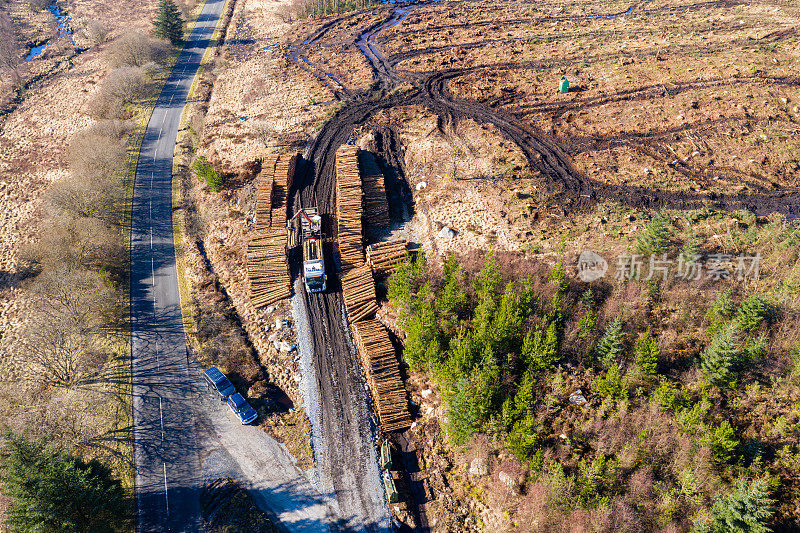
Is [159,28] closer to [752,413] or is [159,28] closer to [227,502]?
[227,502]

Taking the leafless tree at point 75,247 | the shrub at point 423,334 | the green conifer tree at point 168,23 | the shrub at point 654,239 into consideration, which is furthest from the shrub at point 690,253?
the green conifer tree at point 168,23

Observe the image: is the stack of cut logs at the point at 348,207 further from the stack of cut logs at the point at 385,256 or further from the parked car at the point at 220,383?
the parked car at the point at 220,383

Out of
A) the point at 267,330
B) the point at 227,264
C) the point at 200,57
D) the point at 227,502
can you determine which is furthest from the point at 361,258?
the point at 200,57

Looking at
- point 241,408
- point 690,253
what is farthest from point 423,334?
point 690,253

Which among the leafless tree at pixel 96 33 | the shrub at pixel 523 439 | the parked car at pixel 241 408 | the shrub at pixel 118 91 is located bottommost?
the parked car at pixel 241 408

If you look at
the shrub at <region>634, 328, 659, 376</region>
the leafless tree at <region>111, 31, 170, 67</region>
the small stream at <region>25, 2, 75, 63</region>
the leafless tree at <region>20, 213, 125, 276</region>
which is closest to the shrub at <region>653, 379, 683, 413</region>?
the shrub at <region>634, 328, 659, 376</region>

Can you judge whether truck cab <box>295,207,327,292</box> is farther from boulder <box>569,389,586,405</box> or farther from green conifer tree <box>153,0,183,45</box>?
green conifer tree <box>153,0,183,45</box>
